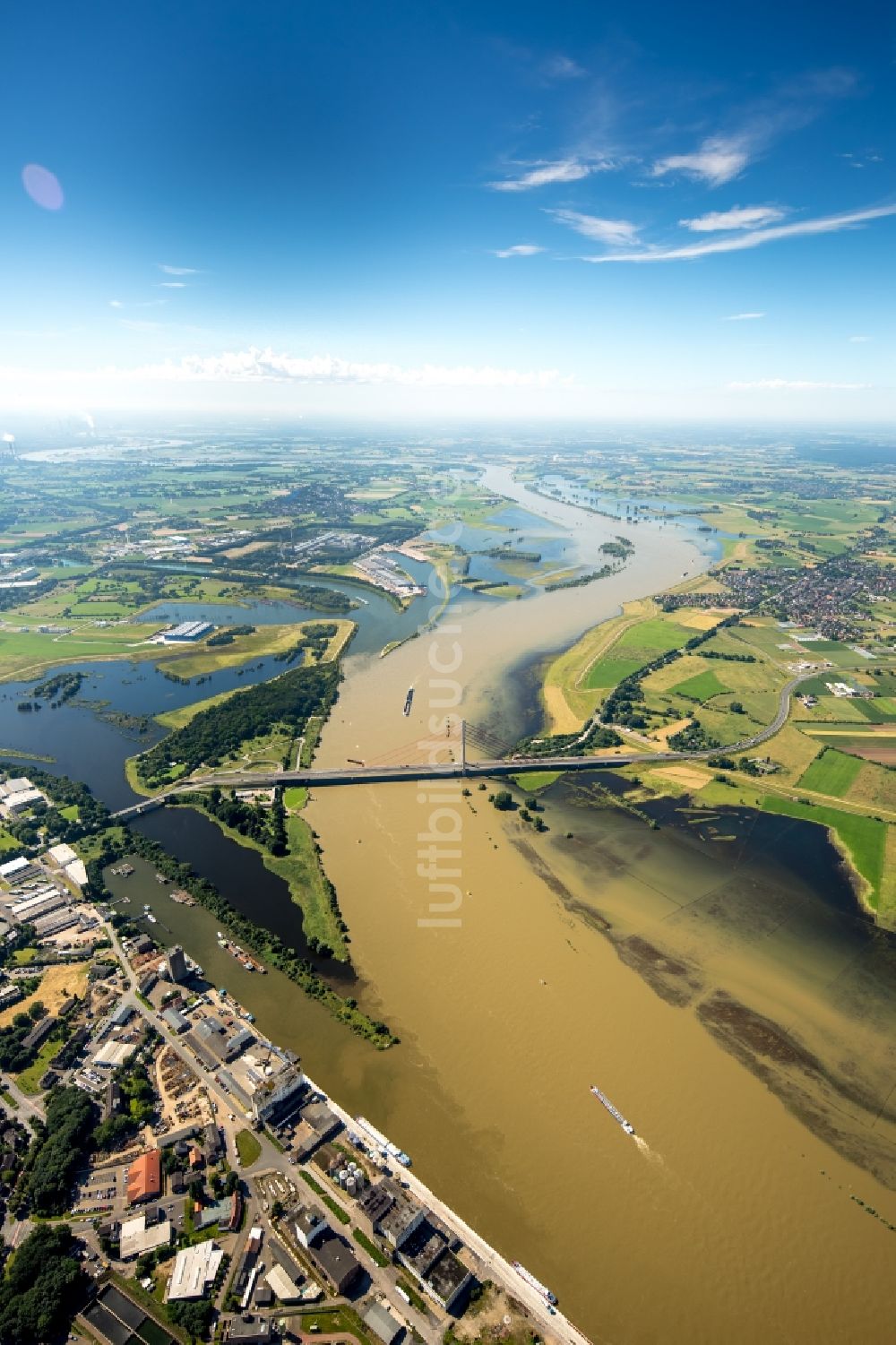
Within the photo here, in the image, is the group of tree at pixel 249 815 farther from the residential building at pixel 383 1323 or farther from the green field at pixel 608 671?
the green field at pixel 608 671

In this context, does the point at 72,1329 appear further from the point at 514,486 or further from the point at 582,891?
the point at 514,486

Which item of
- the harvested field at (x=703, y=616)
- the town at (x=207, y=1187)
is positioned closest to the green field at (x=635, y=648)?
the harvested field at (x=703, y=616)

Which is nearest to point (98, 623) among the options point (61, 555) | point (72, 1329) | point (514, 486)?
point (61, 555)

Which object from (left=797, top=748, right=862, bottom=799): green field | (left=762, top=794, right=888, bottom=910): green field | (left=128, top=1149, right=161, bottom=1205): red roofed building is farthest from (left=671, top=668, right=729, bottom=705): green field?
(left=128, top=1149, right=161, bottom=1205): red roofed building

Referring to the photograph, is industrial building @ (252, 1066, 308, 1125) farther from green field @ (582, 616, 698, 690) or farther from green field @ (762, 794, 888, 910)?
green field @ (582, 616, 698, 690)

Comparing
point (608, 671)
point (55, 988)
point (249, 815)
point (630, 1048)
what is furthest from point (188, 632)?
point (630, 1048)

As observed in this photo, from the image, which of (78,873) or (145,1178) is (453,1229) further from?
(78,873)
